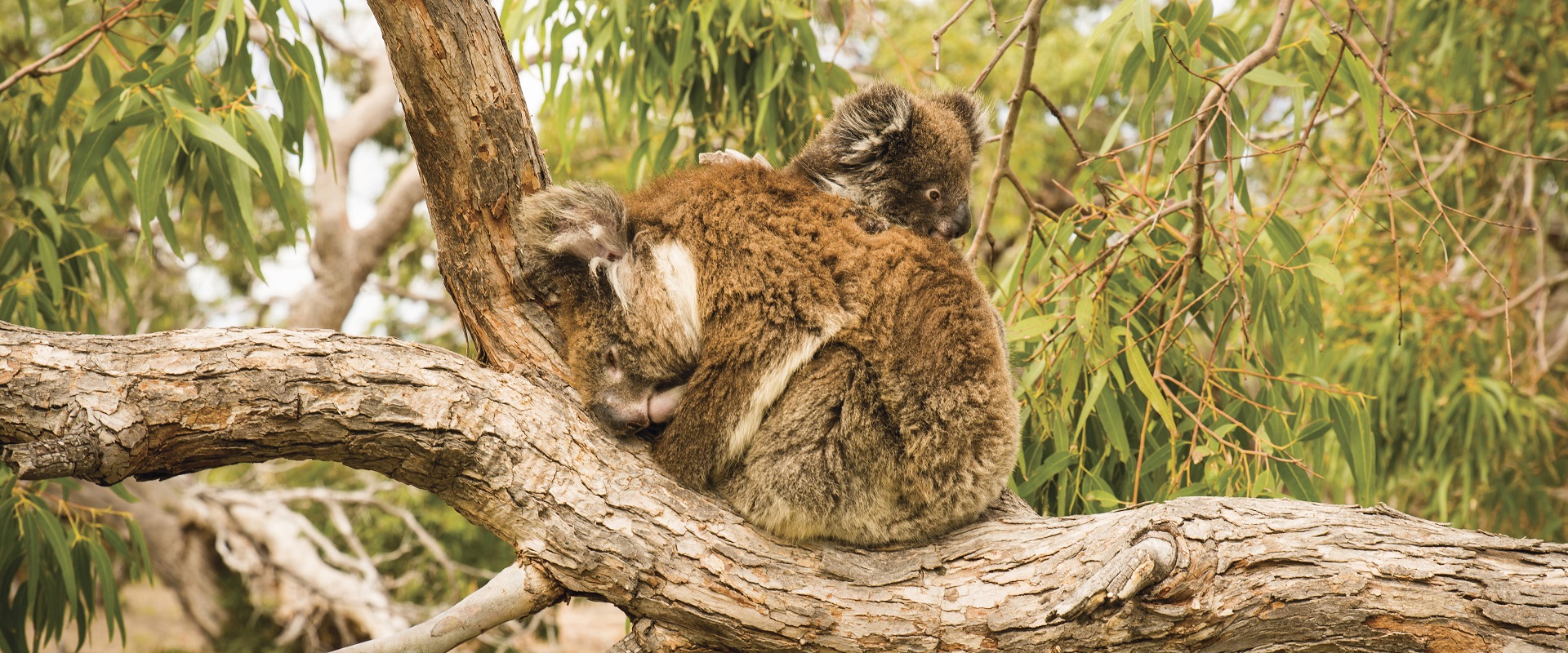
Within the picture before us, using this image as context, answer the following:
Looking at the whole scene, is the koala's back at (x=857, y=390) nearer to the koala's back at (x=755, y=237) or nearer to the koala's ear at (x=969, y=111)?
the koala's back at (x=755, y=237)

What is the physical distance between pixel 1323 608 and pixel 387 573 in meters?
7.25

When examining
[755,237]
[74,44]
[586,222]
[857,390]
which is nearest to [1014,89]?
[755,237]

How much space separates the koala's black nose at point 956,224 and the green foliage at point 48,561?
2537 mm

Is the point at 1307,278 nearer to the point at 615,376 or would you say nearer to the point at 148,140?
the point at 615,376

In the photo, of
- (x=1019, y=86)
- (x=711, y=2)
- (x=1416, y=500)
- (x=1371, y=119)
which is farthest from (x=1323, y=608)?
(x=1416, y=500)

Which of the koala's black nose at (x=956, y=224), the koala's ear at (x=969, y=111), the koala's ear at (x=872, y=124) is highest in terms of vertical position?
the koala's ear at (x=969, y=111)

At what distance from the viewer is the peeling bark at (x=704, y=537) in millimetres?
1851

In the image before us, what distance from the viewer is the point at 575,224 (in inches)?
90.2

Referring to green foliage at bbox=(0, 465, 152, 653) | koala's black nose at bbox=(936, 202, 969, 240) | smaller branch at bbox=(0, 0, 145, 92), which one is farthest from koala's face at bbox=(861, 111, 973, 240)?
green foliage at bbox=(0, 465, 152, 653)

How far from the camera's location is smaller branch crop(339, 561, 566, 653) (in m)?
1.98

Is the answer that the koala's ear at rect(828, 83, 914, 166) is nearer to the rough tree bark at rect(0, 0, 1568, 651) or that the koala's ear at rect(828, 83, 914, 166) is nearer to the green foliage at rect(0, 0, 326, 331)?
the rough tree bark at rect(0, 0, 1568, 651)

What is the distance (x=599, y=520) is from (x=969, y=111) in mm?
1551

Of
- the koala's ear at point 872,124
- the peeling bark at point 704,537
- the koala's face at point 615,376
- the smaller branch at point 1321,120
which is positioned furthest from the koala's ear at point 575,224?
the smaller branch at point 1321,120

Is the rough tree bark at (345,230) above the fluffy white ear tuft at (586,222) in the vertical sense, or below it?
above
